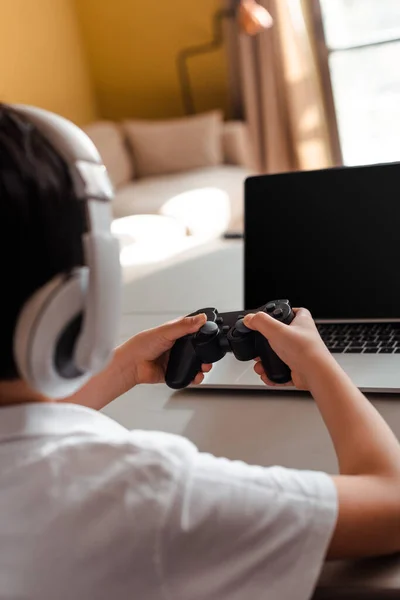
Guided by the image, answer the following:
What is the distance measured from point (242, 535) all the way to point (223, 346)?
0.35 m

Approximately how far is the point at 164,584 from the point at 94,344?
179 millimetres

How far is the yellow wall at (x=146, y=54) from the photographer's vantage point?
444cm

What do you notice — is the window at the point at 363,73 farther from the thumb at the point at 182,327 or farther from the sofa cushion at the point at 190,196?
the thumb at the point at 182,327

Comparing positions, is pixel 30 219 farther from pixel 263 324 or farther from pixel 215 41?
pixel 215 41

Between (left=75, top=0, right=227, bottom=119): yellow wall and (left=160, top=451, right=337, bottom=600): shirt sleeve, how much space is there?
14.0 ft

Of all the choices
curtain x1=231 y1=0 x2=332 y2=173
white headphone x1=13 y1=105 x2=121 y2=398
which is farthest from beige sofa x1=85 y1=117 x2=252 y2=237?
white headphone x1=13 y1=105 x2=121 y2=398

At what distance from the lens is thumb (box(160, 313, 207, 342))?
85 centimetres

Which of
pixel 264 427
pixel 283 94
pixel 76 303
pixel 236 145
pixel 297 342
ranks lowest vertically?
pixel 264 427

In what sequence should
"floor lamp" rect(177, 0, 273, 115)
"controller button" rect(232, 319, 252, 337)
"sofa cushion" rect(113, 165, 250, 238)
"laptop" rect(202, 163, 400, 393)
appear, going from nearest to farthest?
"controller button" rect(232, 319, 252, 337), "laptop" rect(202, 163, 400, 393), "sofa cushion" rect(113, 165, 250, 238), "floor lamp" rect(177, 0, 273, 115)

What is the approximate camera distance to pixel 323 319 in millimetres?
1122

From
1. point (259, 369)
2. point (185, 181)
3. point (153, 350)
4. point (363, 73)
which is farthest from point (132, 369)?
point (363, 73)

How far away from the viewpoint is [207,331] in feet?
2.71

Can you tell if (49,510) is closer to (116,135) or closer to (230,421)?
(230,421)

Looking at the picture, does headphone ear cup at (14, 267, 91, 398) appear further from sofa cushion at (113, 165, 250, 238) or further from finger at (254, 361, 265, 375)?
sofa cushion at (113, 165, 250, 238)
